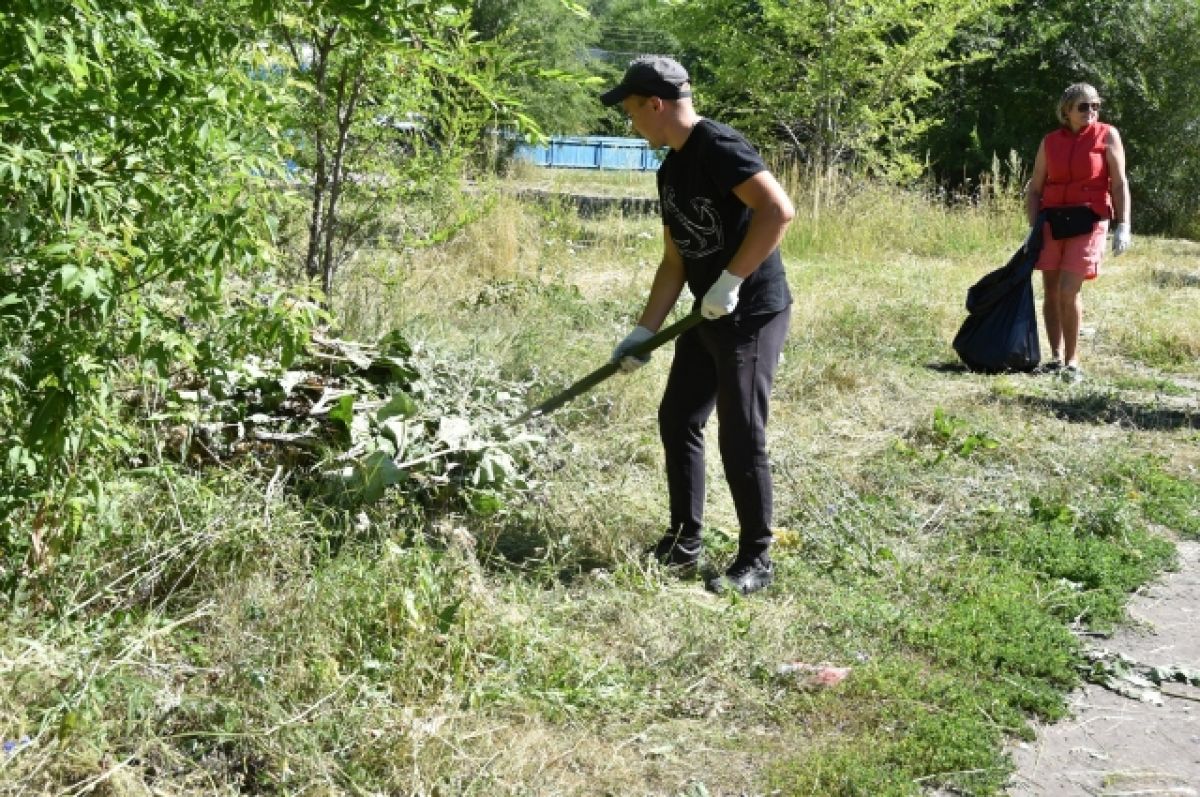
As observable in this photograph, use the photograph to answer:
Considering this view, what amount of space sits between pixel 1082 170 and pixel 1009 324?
105 cm

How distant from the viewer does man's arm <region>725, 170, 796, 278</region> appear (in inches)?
169

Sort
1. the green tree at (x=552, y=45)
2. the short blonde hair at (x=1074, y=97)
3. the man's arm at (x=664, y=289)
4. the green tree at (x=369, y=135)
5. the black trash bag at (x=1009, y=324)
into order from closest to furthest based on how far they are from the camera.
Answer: the man's arm at (x=664, y=289)
the green tree at (x=369, y=135)
the short blonde hair at (x=1074, y=97)
the black trash bag at (x=1009, y=324)
the green tree at (x=552, y=45)

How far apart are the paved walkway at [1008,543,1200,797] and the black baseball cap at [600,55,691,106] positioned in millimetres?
2309

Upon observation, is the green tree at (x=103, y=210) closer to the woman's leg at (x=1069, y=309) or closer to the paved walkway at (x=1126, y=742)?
the paved walkway at (x=1126, y=742)

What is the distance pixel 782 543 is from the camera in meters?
5.10

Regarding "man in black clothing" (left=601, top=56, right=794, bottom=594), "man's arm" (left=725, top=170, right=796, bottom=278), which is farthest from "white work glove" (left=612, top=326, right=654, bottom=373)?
"man's arm" (left=725, top=170, right=796, bottom=278)

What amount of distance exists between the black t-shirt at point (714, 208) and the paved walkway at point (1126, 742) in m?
1.63

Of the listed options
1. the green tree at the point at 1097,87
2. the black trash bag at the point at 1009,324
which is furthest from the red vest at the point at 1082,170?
the green tree at the point at 1097,87

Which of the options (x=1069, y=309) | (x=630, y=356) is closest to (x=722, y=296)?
(x=630, y=356)

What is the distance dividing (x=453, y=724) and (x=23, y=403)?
56.3 inches

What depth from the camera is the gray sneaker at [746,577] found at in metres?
4.62

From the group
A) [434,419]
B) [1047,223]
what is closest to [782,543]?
[434,419]

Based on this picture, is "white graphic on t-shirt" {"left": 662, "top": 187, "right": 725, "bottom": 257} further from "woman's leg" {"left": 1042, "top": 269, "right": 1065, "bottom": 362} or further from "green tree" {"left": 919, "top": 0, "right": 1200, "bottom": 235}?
"green tree" {"left": 919, "top": 0, "right": 1200, "bottom": 235}

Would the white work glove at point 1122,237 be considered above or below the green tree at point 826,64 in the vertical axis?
below
